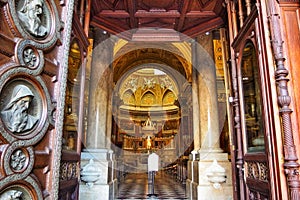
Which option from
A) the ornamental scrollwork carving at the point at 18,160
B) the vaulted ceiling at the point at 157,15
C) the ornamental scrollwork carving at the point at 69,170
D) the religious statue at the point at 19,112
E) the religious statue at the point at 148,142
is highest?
the vaulted ceiling at the point at 157,15

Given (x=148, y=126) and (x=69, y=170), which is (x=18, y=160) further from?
(x=148, y=126)

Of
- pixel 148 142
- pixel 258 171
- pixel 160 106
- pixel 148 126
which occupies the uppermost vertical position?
pixel 160 106

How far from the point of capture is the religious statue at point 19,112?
1407 millimetres

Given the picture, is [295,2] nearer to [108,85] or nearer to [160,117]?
[108,85]

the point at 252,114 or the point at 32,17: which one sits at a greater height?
the point at 32,17

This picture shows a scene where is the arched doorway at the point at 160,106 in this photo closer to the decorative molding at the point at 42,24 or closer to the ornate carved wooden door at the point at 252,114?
the ornate carved wooden door at the point at 252,114

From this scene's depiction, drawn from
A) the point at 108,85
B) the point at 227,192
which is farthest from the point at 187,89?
the point at 227,192

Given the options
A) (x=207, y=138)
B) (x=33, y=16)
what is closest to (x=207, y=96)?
(x=207, y=138)

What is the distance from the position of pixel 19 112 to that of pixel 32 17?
0.63 meters

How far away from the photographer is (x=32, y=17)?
5.33 ft

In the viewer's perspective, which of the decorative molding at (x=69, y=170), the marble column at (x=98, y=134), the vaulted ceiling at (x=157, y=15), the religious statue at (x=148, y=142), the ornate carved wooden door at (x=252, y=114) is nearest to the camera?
the ornate carved wooden door at (x=252, y=114)

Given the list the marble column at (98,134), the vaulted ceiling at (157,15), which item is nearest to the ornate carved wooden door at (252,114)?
the vaulted ceiling at (157,15)

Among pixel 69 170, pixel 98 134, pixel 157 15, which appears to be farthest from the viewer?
pixel 98 134

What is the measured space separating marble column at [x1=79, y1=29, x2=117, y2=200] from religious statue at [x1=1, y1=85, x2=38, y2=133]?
11.5 feet
